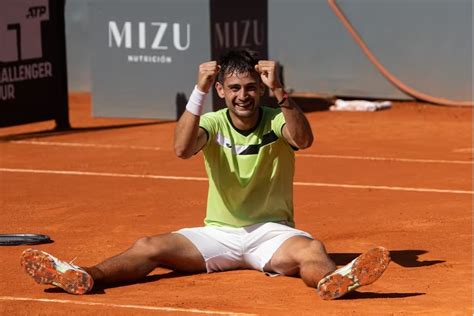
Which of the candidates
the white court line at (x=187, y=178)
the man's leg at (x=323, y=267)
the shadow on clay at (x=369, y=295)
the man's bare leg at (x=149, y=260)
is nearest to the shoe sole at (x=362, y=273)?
the man's leg at (x=323, y=267)

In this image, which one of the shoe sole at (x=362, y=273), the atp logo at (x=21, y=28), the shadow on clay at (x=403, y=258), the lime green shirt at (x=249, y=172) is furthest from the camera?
the atp logo at (x=21, y=28)

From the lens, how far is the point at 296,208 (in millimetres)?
10773

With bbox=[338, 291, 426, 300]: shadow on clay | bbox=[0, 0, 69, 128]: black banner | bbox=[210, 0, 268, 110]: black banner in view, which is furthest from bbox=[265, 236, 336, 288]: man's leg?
bbox=[210, 0, 268, 110]: black banner

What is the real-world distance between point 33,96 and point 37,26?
0.91 metres

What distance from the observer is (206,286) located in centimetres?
776

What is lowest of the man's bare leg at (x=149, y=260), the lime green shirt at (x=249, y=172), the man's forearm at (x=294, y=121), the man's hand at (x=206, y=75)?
the man's bare leg at (x=149, y=260)

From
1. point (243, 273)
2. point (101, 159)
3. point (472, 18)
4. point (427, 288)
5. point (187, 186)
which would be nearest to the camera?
point (427, 288)

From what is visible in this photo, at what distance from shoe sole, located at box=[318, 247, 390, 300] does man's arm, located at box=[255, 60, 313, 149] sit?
3.25 feet

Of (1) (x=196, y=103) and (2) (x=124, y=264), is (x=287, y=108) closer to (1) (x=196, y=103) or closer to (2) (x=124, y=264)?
(1) (x=196, y=103)

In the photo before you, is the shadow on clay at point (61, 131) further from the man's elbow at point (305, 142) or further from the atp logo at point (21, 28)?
the man's elbow at point (305, 142)

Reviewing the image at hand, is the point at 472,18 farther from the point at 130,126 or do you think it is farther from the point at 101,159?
the point at 101,159

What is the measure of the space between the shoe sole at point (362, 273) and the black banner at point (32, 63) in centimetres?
945

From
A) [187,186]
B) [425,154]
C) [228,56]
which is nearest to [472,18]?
[425,154]

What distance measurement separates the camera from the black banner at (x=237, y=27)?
56.1 feet
